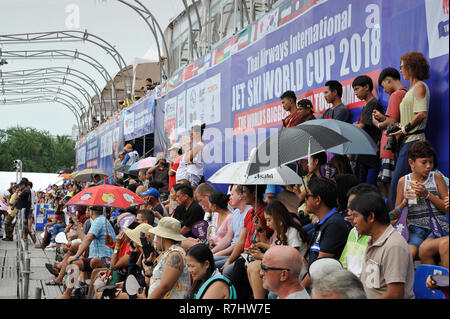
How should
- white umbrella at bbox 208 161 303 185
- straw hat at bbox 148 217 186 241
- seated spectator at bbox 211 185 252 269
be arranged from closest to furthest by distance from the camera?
1. straw hat at bbox 148 217 186 241
2. white umbrella at bbox 208 161 303 185
3. seated spectator at bbox 211 185 252 269

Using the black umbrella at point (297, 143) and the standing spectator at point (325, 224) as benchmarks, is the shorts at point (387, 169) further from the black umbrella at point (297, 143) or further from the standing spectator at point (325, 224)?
the standing spectator at point (325, 224)

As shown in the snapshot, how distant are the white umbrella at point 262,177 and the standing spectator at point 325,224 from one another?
123 centimetres

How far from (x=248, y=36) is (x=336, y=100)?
3.67 metres

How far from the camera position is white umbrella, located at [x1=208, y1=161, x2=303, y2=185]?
6.25 m

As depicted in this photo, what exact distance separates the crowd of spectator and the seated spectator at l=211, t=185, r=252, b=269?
0.04 feet

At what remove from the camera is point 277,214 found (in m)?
5.15

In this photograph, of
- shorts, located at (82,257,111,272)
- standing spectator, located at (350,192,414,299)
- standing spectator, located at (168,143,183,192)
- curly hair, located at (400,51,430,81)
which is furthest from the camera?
standing spectator, located at (168,143,183,192)

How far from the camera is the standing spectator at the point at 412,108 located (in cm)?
516

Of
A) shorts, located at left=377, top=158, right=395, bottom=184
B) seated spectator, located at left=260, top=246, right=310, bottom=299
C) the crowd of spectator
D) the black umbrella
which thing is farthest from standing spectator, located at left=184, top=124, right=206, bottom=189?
seated spectator, located at left=260, top=246, right=310, bottom=299

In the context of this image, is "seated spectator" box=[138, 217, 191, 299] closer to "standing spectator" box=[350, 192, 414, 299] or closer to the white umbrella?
the white umbrella

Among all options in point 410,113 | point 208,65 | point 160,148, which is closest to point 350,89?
point 410,113

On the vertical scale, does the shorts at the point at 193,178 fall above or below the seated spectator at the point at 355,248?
above

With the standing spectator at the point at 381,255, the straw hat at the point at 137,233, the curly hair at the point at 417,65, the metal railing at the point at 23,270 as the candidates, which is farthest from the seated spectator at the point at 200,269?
the metal railing at the point at 23,270

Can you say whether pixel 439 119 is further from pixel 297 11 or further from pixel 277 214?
pixel 297 11
